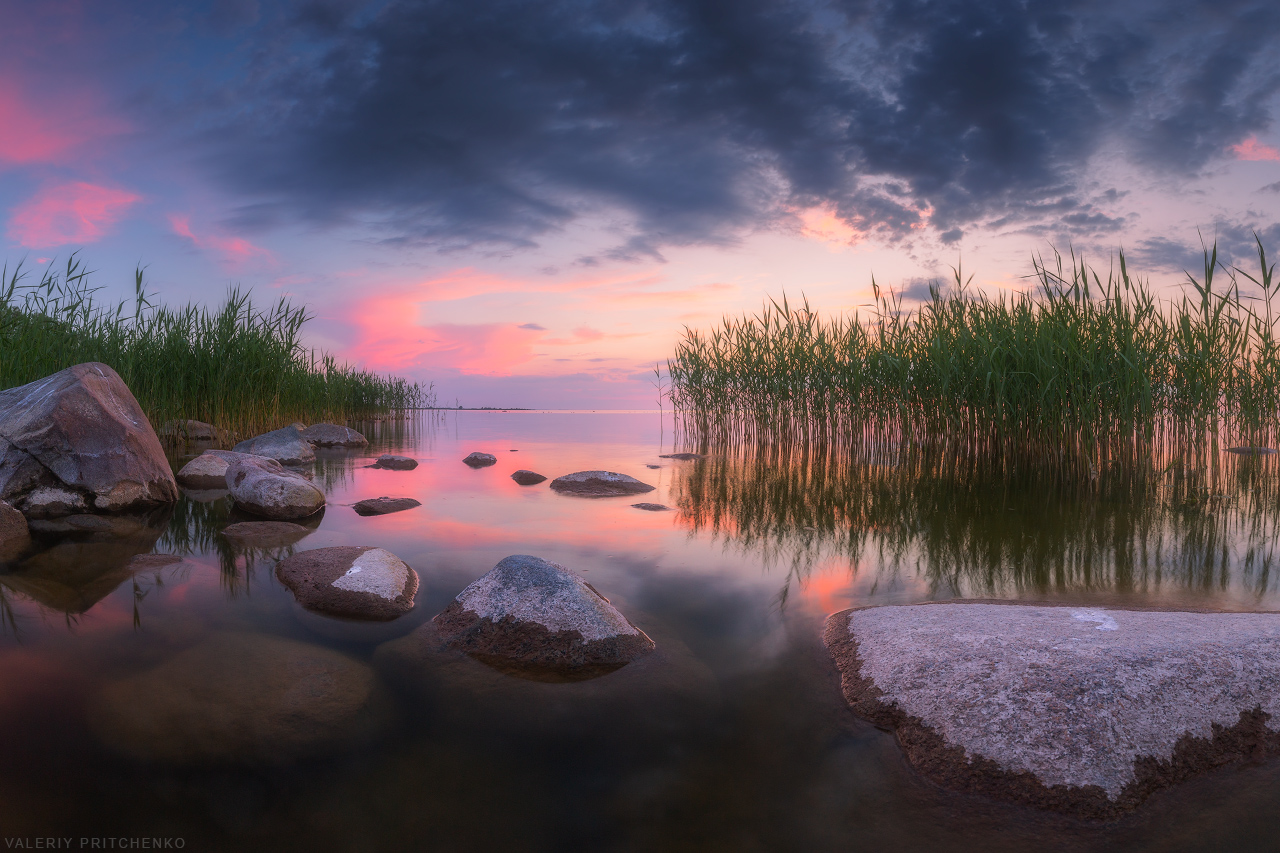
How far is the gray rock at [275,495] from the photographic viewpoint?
17.1 feet

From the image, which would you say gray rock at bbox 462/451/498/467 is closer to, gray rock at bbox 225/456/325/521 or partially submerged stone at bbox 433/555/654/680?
gray rock at bbox 225/456/325/521

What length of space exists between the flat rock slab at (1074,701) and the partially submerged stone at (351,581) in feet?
7.32

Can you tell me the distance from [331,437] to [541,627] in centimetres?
1202

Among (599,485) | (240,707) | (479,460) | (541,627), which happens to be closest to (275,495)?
(599,485)

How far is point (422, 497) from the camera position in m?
6.46

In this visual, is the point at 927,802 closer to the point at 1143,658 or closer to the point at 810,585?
the point at 1143,658

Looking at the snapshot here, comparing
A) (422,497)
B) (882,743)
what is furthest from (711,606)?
(422,497)

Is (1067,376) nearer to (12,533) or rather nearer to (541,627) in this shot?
(541,627)

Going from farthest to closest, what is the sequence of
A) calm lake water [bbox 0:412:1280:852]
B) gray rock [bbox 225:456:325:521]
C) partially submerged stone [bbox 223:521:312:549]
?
1. gray rock [bbox 225:456:325:521]
2. partially submerged stone [bbox 223:521:312:549]
3. calm lake water [bbox 0:412:1280:852]

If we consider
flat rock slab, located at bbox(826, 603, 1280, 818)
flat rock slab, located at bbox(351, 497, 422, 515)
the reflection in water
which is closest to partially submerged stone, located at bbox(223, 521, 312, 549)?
flat rock slab, located at bbox(351, 497, 422, 515)

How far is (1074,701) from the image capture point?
1867 mm

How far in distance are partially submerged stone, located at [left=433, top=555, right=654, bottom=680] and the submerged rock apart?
17.6 inches

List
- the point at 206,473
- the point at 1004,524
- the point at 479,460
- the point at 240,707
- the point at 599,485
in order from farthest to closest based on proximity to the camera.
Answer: the point at 479,460, the point at 206,473, the point at 599,485, the point at 1004,524, the point at 240,707

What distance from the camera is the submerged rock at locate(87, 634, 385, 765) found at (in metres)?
1.94
